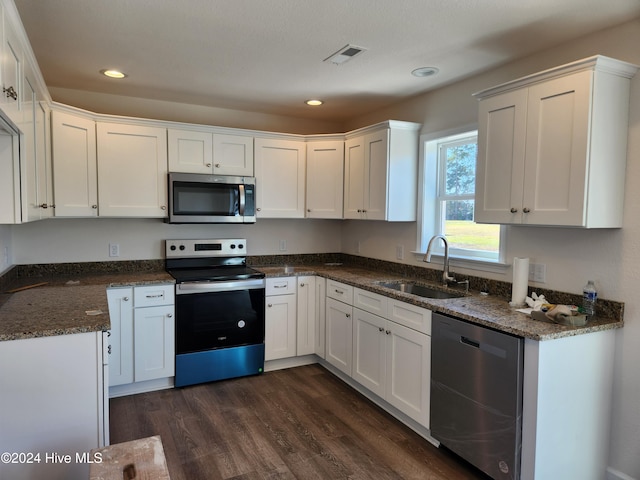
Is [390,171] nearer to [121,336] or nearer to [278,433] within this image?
[278,433]

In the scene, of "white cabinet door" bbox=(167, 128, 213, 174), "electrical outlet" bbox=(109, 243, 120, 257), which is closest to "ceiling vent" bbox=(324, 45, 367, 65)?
"white cabinet door" bbox=(167, 128, 213, 174)

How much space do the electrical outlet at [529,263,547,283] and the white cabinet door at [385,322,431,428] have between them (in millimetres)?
736

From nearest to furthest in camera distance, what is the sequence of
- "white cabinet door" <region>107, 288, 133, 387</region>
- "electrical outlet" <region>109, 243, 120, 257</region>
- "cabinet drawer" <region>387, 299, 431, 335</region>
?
"cabinet drawer" <region>387, 299, 431, 335</region>
"white cabinet door" <region>107, 288, 133, 387</region>
"electrical outlet" <region>109, 243, 120, 257</region>

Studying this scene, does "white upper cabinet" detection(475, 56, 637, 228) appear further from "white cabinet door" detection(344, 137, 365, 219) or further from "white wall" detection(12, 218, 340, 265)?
"white wall" detection(12, 218, 340, 265)

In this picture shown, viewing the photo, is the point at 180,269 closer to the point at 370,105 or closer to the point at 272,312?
the point at 272,312

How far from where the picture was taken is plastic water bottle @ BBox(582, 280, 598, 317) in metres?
2.19

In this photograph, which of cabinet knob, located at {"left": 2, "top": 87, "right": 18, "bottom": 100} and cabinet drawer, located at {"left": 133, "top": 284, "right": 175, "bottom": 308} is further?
cabinet drawer, located at {"left": 133, "top": 284, "right": 175, "bottom": 308}

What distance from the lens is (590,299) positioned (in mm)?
2195

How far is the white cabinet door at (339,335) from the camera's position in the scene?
11.1ft

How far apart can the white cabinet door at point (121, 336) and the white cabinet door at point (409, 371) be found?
1.90m

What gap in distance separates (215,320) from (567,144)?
2704mm

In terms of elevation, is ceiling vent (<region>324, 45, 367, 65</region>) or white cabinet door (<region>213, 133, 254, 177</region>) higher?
ceiling vent (<region>324, 45, 367, 65</region>)

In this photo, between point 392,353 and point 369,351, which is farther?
point 369,351

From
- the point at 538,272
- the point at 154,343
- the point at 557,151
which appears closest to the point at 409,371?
the point at 538,272
